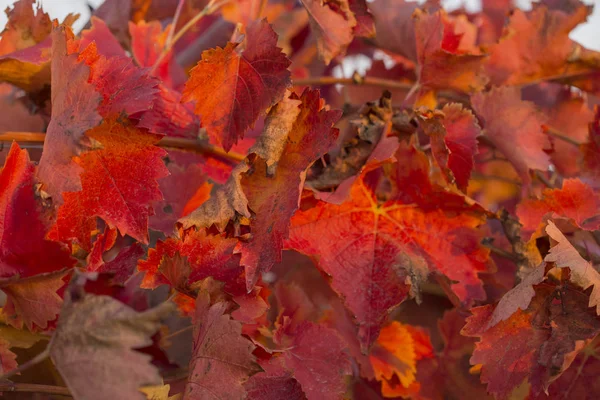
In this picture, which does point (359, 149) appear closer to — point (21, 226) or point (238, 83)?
point (238, 83)

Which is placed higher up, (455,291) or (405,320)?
(455,291)

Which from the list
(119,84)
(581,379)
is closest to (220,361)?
(119,84)

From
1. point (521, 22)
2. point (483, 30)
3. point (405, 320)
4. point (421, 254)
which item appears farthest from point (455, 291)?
point (483, 30)

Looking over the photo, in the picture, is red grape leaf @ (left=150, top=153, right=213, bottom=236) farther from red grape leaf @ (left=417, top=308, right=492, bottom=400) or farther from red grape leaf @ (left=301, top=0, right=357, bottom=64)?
red grape leaf @ (left=417, top=308, right=492, bottom=400)

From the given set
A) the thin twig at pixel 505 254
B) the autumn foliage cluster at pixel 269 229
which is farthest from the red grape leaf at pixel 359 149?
the thin twig at pixel 505 254

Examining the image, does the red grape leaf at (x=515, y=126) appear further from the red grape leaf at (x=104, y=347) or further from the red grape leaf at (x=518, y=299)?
the red grape leaf at (x=104, y=347)

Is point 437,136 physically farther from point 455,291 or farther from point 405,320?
point 405,320

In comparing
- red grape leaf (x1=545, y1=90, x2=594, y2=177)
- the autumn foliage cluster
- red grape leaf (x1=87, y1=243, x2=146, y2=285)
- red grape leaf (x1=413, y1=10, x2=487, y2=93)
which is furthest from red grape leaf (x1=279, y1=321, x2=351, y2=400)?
red grape leaf (x1=545, y1=90, x2=594, y2=177)
